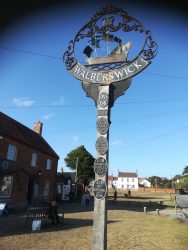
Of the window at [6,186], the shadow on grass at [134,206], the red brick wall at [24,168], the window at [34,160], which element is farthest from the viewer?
the shadow on grass at [134,206]

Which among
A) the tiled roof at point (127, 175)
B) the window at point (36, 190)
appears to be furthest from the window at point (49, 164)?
the tiled roof at point (127, 175)

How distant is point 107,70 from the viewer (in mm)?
6230

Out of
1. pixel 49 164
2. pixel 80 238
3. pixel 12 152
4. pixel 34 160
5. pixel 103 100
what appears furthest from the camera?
pixel 49 164

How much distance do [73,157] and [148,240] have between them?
4909cm

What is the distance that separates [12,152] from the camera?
78.8 feet

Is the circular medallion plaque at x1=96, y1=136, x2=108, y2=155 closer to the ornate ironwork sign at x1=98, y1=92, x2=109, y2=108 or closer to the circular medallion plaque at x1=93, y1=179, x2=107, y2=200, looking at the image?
the circular medallion plaque at x1=93, y1=179, x2=107, y2=200

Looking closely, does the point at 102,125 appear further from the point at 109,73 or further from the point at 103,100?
the point at 109,73

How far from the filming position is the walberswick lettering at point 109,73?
5.97 m

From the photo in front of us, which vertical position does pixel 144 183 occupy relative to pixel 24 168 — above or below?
above

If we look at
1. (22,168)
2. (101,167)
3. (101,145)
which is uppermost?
(22,168)

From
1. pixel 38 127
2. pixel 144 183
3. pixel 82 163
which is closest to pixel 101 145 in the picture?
pixel 38 127

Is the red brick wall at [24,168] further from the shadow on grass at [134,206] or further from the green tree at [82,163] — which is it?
the green tree at [82,163]

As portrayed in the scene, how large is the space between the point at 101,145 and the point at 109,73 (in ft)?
5.15

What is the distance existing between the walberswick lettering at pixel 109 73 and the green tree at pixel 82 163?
48959 millimetres
